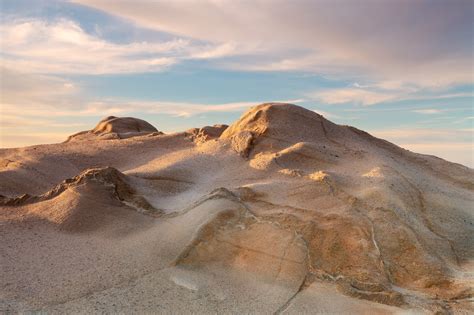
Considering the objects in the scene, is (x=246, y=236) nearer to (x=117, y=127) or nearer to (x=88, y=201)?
(x=88, y=201)

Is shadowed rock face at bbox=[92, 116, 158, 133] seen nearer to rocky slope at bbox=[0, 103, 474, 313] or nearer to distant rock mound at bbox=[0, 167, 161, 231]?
rocky slope at bbox=[0, 103, 474, 313]

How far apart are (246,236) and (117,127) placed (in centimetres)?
767

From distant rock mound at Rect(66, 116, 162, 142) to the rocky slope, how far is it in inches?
172

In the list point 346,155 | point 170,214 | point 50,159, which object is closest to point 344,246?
point 170,214

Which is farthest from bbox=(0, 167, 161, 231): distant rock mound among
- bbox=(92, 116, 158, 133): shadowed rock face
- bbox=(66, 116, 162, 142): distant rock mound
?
bbox=(92, 116, 158, 133): shadowed rock face

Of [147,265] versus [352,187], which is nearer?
[147,265]

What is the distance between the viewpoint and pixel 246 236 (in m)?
4.10

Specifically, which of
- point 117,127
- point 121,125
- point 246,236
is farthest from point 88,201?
point 121,125

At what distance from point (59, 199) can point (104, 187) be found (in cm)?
43

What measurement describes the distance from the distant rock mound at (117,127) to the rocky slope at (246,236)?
436 centimetres

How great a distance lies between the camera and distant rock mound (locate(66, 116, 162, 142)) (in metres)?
10.4

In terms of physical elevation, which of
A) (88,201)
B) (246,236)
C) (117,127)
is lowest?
(246,236)

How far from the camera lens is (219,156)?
6.16 meters

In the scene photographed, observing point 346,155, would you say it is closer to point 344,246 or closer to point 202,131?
point 344,246
